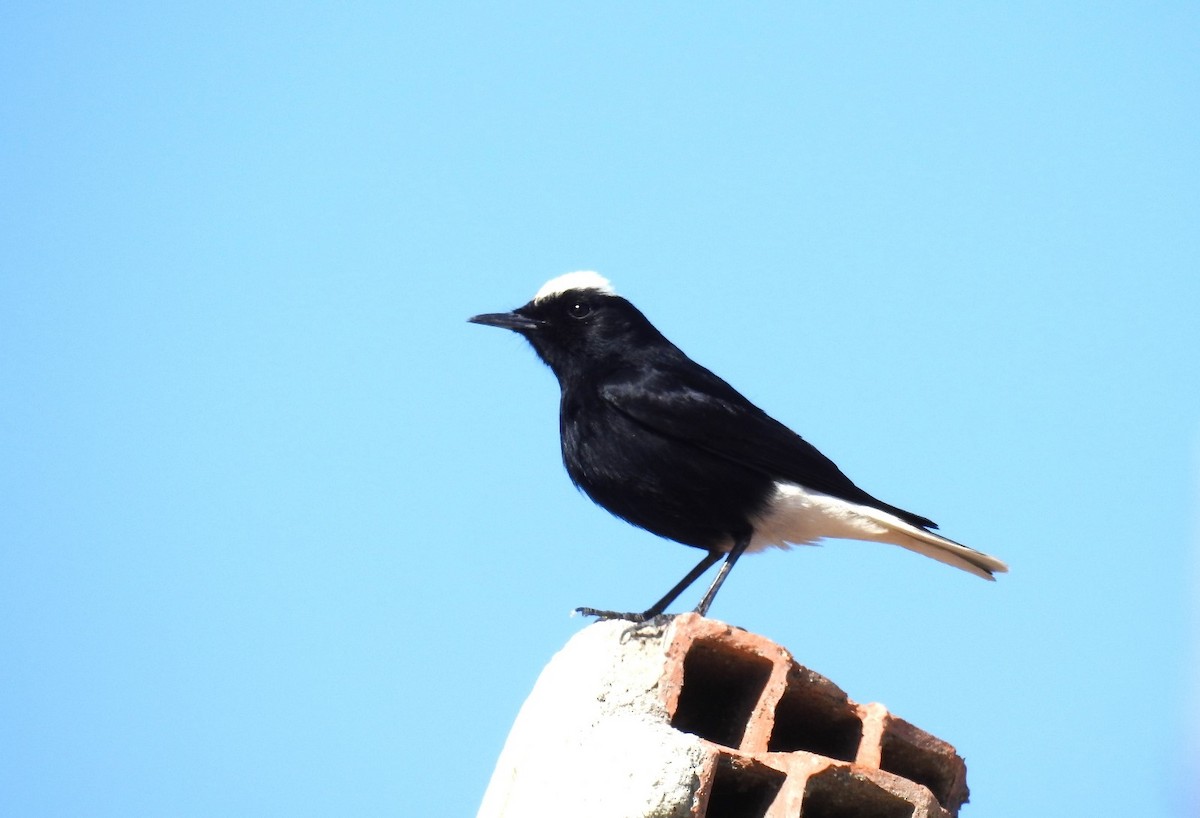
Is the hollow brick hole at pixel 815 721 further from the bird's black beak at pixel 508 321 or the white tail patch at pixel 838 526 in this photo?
the bird's black beak at pixel 508 321

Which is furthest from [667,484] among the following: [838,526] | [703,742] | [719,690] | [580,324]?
[703,742]

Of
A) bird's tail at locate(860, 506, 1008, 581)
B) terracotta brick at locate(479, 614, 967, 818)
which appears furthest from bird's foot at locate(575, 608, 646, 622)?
bird's tail at locate(860, 506, 1008, 581)

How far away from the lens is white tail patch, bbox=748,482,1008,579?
23.8 ft

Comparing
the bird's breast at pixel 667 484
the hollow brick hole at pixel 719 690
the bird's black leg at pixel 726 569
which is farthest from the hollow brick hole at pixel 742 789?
the bird's breast at pixel 667 484

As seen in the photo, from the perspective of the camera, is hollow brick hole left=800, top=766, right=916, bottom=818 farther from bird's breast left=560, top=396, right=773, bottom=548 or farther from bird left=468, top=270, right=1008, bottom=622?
bird's breast left=560, top=396, right=773, bottom=548

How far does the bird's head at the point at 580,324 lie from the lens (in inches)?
313

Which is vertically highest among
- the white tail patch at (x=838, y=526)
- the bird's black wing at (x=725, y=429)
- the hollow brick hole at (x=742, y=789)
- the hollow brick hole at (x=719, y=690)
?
the bird's black wing at (x=725, y=429)

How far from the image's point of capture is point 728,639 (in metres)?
4.54

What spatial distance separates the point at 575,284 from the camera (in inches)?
328

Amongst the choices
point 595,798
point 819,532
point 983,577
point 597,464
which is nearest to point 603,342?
point 597,464

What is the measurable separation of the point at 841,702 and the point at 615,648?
73 cm

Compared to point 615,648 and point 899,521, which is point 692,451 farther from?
point 615,648

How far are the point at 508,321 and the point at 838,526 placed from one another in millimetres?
2277

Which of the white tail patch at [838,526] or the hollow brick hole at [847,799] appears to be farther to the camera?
the white tail patch at [838,526]
